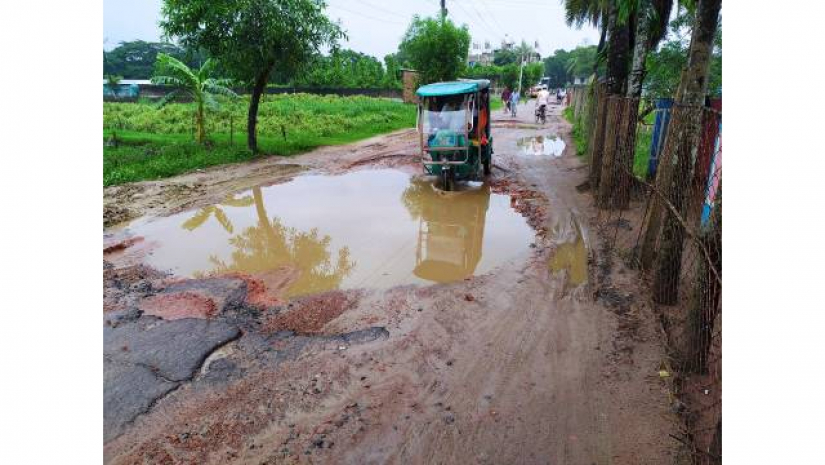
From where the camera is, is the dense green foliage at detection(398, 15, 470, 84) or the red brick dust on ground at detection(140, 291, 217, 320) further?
the dense green foliage at detection(398, 15, 470, 84)

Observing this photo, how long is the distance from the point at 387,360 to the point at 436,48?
91.6 ft

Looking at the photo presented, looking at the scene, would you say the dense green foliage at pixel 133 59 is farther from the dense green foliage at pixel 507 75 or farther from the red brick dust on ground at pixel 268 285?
the red brick dust on ground at pixel 268 285

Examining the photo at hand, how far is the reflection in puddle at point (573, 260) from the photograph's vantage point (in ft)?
22.0

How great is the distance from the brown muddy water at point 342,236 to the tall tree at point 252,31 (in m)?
5.15

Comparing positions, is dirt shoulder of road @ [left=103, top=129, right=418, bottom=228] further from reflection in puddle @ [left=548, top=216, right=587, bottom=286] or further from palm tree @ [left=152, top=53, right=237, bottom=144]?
reflection in puddle @ [left=548, top=216, right=587, bottom=286]

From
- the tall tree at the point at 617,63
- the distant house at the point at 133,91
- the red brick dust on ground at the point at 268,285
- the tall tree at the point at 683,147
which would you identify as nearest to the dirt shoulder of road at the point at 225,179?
the red brick dust on ground at the point at 268,285

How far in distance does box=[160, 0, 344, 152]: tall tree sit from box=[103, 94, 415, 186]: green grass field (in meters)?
2.71

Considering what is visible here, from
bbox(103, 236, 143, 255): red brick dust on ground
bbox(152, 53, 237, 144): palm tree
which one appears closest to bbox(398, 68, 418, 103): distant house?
bbox(152, 53, 237, 144): palm tree

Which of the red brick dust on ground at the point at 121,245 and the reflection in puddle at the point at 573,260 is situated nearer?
the reflection in puddle at the point at 573,260

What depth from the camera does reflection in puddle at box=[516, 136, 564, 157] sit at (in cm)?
1784

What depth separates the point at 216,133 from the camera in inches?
827

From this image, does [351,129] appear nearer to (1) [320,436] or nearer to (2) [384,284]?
(2) [384,284]

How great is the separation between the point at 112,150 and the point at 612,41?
1461cm

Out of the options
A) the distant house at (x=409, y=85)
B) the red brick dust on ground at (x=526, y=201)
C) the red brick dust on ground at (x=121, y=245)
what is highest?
the distant house at (x=409, y=85)
